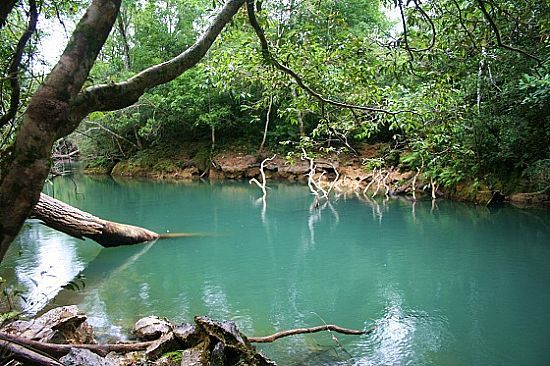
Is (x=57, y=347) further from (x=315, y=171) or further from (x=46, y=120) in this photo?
(x=315, y=171)

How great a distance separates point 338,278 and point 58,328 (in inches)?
182

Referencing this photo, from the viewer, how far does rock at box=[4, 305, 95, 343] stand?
14.0 feet

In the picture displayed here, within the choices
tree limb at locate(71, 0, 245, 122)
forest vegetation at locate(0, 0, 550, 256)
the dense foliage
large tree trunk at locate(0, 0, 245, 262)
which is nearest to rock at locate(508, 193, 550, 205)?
forest vegetation at locate(0, 0, 550, 256)

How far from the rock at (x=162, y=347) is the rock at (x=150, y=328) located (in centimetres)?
62

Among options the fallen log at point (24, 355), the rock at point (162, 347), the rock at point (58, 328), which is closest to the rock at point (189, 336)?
the rock at point (162, 347)

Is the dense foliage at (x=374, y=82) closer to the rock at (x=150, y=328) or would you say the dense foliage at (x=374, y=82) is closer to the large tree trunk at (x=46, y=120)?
the large tree trunk at (x=46, y=120)


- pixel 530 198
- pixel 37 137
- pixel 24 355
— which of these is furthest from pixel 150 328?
pixel 530 198

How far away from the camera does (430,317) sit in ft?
19.9

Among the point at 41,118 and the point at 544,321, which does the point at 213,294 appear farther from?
the point at 41,118

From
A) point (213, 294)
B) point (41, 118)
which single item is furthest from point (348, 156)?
point (41, 118)

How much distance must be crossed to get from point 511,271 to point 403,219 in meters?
4.65

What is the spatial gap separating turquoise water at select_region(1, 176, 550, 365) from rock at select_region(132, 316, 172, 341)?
404mm

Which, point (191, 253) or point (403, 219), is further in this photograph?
point (403, 219)

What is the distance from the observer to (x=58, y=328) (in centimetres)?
457
